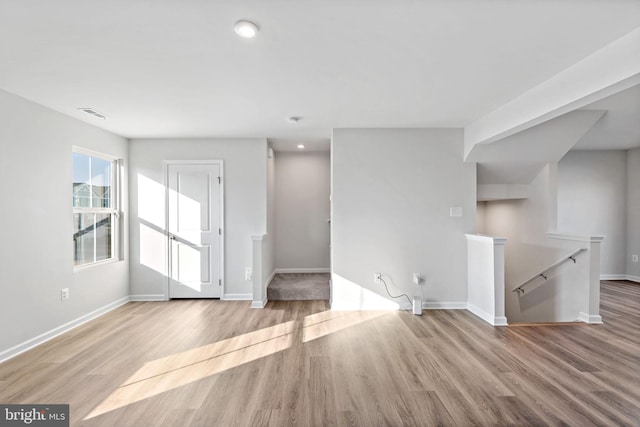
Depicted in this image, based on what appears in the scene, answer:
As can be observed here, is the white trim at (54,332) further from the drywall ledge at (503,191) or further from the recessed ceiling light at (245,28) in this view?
the drywall ledge at (503,191)

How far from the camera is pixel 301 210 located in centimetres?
582

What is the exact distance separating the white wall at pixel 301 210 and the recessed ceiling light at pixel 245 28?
3.91 metres

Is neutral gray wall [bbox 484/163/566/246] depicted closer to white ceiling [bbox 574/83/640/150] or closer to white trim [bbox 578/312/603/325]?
white ceiling [bbox 574/83/640/150]

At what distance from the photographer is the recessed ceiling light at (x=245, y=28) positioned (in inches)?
70.2

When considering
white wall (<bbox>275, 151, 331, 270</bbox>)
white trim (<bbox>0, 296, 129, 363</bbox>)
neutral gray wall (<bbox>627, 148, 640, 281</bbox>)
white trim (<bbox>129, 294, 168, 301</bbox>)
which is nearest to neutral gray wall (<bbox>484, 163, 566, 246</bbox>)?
neutral gray wall (<bbox>627, 148, 640, 281</bbox>)

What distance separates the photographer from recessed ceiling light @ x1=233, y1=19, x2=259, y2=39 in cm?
178

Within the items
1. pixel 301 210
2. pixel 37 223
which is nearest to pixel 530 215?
pixel 301 210

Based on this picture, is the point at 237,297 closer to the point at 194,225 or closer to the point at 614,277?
the point at 194,225

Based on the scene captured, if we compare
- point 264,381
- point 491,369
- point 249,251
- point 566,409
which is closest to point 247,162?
point 249,251

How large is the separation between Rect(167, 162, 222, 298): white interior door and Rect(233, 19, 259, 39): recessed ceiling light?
9.73 ft

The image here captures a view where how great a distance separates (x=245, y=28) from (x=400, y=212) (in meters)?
3.03

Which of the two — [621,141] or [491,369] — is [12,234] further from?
[621,141]

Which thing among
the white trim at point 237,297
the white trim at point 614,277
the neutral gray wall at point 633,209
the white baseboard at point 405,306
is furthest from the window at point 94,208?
the neutral gray wall at point 633,209

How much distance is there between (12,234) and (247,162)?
8.82ft
